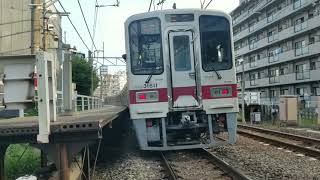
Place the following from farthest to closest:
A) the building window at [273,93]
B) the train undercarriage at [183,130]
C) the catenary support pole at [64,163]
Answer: the building window at [273,93] < the train undercarriage at [183,130] < the catenary support pole at [64,163]

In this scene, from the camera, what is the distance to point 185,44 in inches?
460

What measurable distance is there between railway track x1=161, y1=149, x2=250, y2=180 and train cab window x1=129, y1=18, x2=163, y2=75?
2225 millimetres

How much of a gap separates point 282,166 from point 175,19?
14.1 ft

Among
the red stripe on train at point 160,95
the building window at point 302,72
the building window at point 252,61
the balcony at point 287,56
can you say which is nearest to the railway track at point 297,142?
the red stripe on train at point 160,95

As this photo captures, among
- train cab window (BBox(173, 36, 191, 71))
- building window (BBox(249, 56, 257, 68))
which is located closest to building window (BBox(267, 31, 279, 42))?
building window (BBox(249, 56, 257, 68))

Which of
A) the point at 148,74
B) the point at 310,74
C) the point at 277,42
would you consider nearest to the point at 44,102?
the point at 148,74

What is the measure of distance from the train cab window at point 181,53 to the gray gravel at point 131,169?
2329 mm

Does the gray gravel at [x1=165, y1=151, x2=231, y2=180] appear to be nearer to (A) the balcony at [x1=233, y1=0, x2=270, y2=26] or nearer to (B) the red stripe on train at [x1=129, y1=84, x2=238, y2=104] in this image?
(B) the red stripe on train at [x1=129, y1=84, x2=238, y2=104]

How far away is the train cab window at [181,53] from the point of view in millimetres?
11602

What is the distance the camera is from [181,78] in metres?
11.5

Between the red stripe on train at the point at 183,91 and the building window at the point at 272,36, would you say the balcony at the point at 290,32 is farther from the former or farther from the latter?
the red stripe on train at the point at 183,91

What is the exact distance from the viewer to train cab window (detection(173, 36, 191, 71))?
11.6 meters

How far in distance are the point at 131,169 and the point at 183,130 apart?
1804mm

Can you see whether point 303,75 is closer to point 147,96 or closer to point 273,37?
point 273,37
